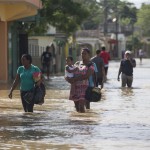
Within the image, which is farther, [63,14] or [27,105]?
[63,14]

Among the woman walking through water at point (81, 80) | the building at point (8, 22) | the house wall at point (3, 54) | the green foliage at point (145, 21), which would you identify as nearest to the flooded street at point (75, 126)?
the woman walking through water at point (81, 80)


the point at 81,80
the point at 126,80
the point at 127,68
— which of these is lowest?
the point at 126,80

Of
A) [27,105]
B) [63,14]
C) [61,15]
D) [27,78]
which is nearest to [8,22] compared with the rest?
[61,15]

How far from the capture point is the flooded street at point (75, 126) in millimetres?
10312

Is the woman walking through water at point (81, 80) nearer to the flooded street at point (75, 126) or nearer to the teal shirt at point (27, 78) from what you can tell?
the flooded street at point (75, 126)

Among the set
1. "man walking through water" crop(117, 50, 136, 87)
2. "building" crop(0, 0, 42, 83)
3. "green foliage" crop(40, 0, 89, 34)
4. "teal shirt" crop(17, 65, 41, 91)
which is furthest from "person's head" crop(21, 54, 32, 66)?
"green foliage" crop(40, 0, 89, 34)

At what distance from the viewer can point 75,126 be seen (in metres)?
12.5

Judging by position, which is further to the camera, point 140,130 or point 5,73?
point 5,73

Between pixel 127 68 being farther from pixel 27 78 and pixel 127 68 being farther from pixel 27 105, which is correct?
pixel 27 78

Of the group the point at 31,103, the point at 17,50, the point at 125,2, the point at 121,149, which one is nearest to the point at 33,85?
the point at 31,103

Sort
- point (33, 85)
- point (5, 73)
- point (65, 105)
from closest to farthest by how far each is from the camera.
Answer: point (33, 85)
point (65, 105)
point (5, 73)

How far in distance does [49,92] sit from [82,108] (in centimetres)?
713

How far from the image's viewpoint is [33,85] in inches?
579

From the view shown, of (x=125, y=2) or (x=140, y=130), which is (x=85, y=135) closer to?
(x=140, y=130)
